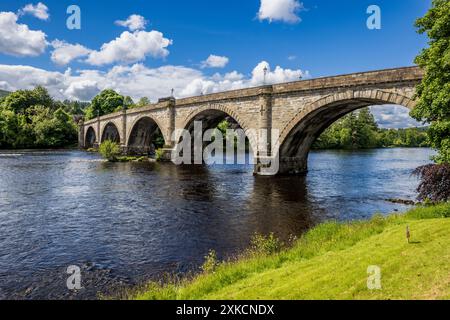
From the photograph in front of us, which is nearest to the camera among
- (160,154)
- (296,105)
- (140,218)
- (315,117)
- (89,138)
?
(140,218)

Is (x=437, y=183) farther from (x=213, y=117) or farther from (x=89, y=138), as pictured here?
(x=89, y=138)

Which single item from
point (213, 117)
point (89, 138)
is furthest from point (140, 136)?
point (89, 138)

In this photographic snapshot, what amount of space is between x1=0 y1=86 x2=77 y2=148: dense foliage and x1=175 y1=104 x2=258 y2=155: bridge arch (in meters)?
66.1

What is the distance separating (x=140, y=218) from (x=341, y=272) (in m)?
13.8

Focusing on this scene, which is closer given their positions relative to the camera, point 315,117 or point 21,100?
point 315,117

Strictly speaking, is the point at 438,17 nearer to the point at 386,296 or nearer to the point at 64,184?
the point at 386,296

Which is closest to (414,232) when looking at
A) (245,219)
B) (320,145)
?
(245,219)

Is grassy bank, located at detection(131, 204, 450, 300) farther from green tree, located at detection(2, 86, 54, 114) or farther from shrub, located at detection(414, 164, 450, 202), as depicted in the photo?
green tree, located at detection(2, 86, 54, 114)

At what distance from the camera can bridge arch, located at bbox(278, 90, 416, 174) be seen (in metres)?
25.9

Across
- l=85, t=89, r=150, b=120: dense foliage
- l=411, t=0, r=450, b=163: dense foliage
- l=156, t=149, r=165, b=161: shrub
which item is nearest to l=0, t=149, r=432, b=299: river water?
l=411, t=0, r=450, b=163: dense foliage

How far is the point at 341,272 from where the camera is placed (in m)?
8.27
